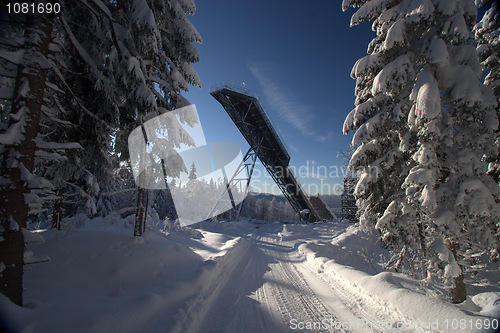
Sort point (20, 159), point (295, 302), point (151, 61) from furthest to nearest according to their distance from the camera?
1. point (151, 61)
2. point (295, 302)
3. point (20, 159)

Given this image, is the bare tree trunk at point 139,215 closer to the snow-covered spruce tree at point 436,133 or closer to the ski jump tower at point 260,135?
the snow-covered spruce tree at point 436,133

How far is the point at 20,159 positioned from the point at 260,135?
16597 millimetres

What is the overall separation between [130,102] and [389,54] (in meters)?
7.24

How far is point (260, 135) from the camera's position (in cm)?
1859

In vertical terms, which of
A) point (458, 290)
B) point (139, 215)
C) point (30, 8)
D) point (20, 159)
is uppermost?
point (30, 8)

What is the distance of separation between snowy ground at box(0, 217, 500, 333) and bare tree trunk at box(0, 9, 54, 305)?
278 millimetres

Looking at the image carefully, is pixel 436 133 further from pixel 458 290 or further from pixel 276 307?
pixel 276 307

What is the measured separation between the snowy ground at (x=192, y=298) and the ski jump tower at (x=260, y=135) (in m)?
13.0

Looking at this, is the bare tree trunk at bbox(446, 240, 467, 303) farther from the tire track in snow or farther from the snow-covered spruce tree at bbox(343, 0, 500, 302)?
the tire track in snow

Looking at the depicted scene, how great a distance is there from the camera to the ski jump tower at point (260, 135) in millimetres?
16625

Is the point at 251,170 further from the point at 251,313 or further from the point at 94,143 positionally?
the point at 251,313

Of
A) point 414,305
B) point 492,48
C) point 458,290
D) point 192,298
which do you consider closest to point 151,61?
point 192,298

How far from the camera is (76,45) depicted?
399 centimetres

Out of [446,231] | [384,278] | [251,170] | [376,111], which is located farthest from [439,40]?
[251,170]
